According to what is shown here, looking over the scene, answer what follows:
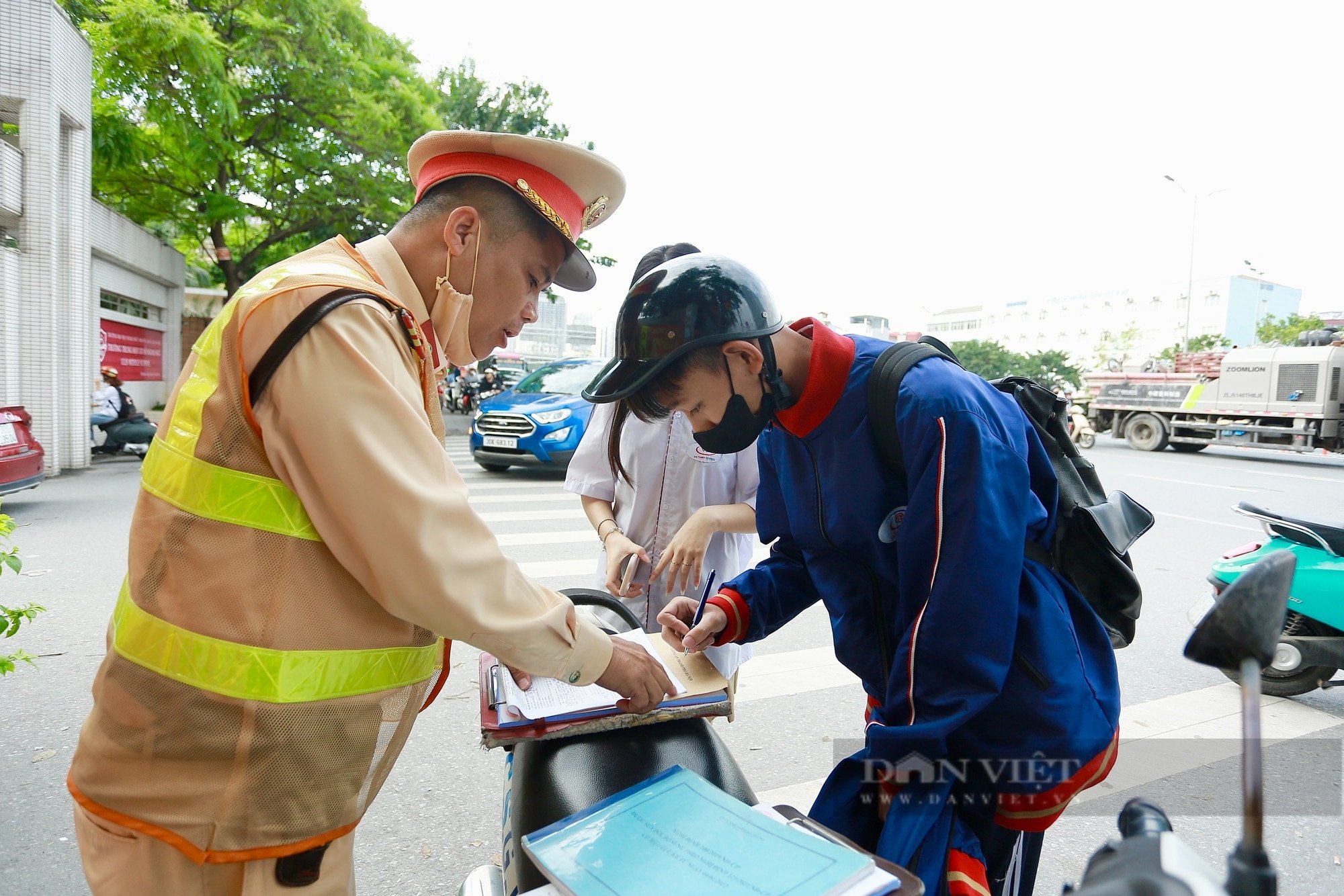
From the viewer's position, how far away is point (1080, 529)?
1.35 m

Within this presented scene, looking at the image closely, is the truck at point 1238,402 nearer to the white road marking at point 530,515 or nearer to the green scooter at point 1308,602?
the green scooter at point 1308,602

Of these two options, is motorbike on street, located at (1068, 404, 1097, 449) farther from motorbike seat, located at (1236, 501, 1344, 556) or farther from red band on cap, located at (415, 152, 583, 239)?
red band on cap, located at (415, 152, 583, 239)

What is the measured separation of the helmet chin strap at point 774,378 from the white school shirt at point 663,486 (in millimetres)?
923

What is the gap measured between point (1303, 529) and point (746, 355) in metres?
4.02

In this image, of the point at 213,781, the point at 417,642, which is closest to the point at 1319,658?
the point at 417,642

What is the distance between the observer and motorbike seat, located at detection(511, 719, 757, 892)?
4.33ft

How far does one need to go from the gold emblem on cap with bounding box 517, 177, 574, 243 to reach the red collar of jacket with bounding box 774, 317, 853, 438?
0.51 meters

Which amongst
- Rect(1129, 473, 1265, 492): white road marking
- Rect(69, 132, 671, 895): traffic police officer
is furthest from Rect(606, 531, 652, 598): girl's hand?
Rect(1129, 473, 1265, 492): white road marking

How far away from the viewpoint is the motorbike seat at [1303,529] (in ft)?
12.9

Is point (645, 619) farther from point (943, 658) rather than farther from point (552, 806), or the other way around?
point (943, 658)

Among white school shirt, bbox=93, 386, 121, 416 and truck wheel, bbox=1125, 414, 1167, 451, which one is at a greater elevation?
white school shirt, bbox=93, 386, 121, 416

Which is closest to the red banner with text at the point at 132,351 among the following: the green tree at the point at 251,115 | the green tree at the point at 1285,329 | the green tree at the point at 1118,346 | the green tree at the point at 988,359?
the green tree at the point at 251,115

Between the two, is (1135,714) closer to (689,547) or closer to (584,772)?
(689,547)

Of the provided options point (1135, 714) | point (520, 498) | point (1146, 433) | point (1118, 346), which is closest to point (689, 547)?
point (1135, 714)
